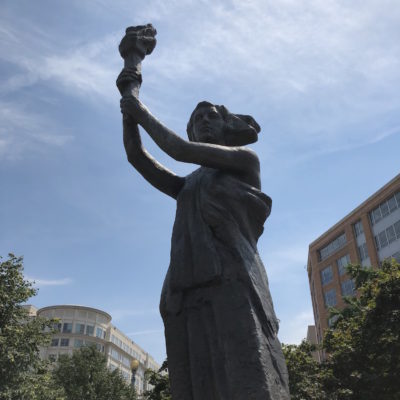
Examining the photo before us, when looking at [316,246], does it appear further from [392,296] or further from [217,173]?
[217,173]

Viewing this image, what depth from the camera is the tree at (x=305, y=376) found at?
20.3m

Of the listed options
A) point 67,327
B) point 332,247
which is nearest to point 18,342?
point 332,247

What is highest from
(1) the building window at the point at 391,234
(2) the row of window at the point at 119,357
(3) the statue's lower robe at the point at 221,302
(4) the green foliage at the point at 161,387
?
(1) the building window at the point at 391,234

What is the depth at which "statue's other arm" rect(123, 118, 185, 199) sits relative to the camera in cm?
404

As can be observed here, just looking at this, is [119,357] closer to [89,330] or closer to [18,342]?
[89,330]

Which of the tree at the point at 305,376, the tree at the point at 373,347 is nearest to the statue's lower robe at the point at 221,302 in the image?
the tree at the point at 373,347

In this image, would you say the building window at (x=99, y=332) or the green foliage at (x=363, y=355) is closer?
the green foliage at (x=363, y=355)

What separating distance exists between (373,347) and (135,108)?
18237 millimetres

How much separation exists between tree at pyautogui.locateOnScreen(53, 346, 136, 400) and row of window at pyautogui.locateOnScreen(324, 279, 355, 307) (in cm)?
2841

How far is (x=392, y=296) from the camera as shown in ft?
57.4

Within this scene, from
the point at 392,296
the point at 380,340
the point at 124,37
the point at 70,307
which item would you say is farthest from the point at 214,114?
the point at 70,307

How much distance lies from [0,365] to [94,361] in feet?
71.0

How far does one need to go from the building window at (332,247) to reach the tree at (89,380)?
107 ft

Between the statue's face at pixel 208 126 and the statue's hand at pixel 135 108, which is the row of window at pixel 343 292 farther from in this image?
the statue's hand at pixel 135 108
